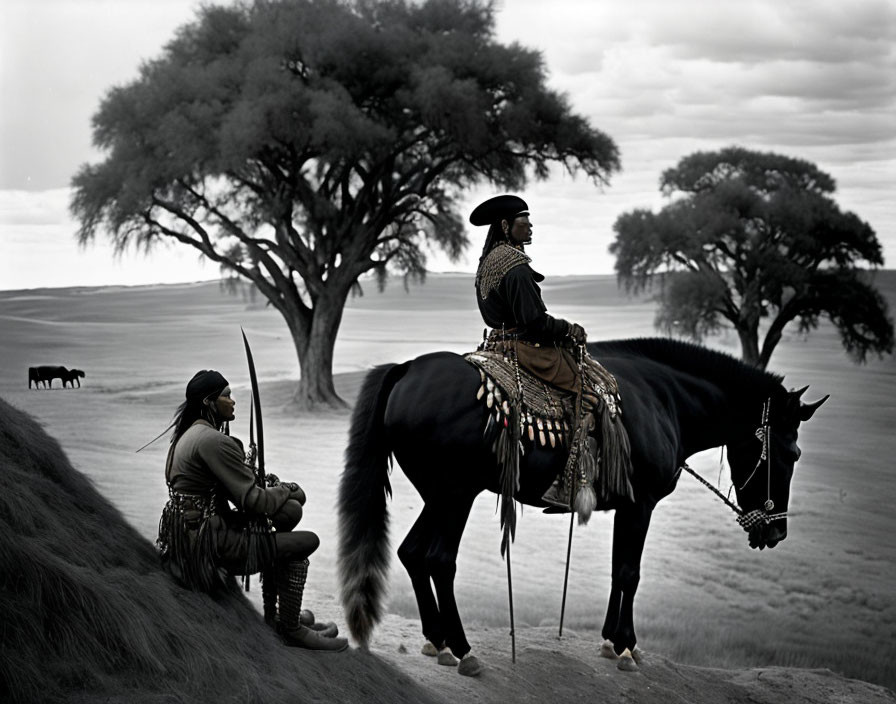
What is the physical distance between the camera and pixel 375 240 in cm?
1741

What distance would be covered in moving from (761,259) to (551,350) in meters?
12.8

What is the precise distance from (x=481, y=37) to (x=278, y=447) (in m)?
8.61

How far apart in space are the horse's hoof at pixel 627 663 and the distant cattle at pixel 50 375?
24.7 feet

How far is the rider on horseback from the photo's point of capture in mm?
4875

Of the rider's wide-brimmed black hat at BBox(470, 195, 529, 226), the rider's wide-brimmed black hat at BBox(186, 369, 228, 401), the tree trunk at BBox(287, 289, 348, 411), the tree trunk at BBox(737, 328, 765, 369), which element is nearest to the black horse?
the rider's wide-brimmed black hat at BBox(470, 195, 529, 226)

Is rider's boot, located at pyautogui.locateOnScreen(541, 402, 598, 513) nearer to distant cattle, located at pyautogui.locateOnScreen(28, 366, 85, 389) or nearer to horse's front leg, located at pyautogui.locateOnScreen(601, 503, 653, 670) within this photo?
horse's front leg, located at pyautogui.locateOnScreen(601, 503, 653, 670)

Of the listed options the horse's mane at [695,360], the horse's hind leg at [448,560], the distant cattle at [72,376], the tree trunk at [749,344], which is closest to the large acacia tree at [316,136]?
the tree trunk at [749,344]

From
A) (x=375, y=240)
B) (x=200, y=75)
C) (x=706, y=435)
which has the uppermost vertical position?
(x=200, y=75)

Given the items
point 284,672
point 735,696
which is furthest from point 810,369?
point 284,672

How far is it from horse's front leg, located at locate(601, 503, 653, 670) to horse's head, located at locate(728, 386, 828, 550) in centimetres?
86

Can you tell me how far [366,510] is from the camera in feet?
15.8

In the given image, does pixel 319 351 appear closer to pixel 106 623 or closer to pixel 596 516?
pixel 596 516

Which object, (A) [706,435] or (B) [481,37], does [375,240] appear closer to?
(B) [481,37]

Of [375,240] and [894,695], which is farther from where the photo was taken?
[375,240]
